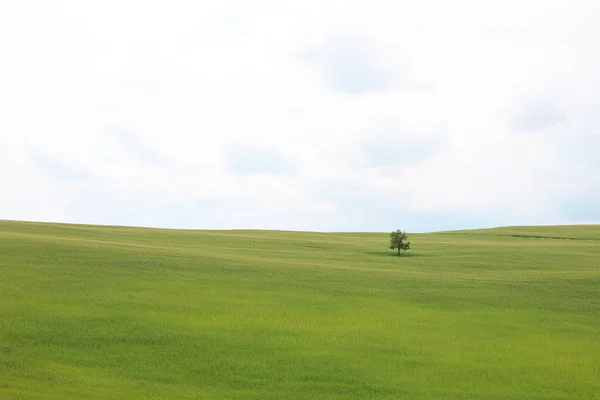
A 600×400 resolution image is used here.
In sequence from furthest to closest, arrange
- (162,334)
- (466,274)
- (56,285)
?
(466,274) → (56,285) → (162,334)

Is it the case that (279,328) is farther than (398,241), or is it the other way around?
(398,241)

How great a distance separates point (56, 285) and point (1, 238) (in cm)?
1130

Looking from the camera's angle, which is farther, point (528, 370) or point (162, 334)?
point (162, 334)

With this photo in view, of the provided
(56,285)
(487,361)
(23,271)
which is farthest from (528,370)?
(23,271)

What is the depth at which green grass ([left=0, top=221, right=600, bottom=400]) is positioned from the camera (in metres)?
15.2

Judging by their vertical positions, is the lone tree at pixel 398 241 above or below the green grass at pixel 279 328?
above

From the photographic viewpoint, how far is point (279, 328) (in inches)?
768

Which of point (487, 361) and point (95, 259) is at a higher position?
point (95, 259)

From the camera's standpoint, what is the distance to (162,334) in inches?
721

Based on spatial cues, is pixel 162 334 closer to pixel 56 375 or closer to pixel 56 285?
pixel 56 375

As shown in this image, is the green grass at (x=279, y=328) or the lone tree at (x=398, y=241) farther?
the lone tree at (x=398, y=241)

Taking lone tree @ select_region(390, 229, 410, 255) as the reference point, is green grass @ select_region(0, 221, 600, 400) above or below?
below

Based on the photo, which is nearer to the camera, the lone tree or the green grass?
the green grass

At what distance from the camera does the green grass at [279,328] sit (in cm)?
1518
